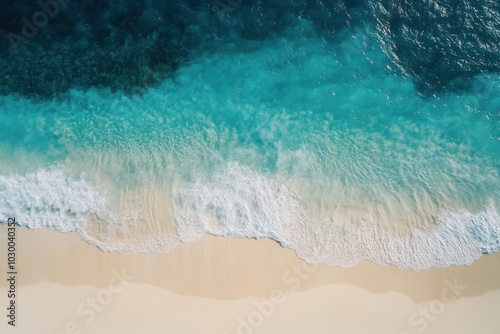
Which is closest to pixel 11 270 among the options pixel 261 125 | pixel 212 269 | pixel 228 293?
pixel 212 269

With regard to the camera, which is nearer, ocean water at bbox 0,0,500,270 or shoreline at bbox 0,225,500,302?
shoreline at bbox 0,225,500,302

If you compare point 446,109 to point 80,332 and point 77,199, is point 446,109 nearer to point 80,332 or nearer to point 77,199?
point 77,199

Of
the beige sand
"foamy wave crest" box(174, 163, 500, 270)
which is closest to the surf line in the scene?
the beige sand

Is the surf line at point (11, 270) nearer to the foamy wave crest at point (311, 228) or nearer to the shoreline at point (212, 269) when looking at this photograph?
the shoreline at point (212, 269)

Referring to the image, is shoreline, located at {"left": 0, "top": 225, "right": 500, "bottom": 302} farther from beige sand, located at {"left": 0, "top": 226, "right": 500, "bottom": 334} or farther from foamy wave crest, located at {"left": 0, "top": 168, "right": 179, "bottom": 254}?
foamy wave crest, located at {"left": 0, "top": 168, "right": 179, "bottom": 254}

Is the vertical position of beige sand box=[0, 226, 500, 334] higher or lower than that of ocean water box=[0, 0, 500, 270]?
lower

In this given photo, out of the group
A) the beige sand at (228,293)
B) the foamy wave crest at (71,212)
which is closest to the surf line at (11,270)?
the beige sand at (228,293)

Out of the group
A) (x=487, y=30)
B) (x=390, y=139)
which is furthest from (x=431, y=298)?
(x=487, y=30)

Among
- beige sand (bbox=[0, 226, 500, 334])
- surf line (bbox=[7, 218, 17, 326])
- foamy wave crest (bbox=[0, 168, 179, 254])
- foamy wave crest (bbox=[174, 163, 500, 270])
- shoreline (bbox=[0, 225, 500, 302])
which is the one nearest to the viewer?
surf line (bbox=[7, 218, 17, 326])

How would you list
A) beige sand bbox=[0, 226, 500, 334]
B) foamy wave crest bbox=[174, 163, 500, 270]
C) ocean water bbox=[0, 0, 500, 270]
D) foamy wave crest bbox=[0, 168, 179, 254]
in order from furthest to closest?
ocean water bbox=[0, 0, 500, 270] → foamy wave crest bbox=[174, 163, 500, 270] → foamy wave crest bbox=[0, 168, 179, 254] → beige sand bbox=[0, 226, 500, 334]
